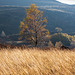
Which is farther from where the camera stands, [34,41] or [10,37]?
[10,37]

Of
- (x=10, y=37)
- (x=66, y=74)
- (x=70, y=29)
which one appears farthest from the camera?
(x=70, y=29)

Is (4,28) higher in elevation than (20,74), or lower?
lower

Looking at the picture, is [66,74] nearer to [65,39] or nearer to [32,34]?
[32,34]

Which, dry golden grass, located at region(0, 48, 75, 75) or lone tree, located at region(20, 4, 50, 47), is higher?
dry golden grass, located at region(0, 48, 75, 75)

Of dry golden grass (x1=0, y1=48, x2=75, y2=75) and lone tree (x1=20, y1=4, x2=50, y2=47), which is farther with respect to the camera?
lone tree (x1=20, y1=4, x2=50, y2=47)

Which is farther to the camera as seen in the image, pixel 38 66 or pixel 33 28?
pixel 33 28

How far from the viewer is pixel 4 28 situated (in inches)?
6929

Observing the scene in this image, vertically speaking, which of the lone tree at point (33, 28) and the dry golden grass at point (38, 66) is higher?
the dry golden grass at point (38, 66)

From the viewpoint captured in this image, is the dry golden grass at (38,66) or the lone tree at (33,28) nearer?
the dry golden grass at (38,66)

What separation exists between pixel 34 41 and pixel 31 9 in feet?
23.0

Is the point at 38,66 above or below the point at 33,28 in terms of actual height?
above

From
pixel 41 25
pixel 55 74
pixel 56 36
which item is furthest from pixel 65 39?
pixel 55 74

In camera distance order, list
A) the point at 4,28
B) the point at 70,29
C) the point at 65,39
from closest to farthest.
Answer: the point at 65,39 < the point at 4,28 < the point at 70,29

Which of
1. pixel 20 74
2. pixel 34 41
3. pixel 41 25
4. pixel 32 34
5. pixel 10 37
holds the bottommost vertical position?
pixel 10 37
